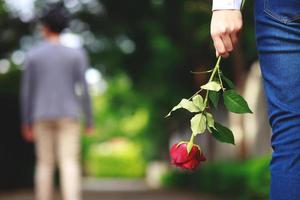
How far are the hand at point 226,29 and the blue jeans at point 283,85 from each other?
0.07 meters

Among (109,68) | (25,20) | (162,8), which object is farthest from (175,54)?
(25,20)

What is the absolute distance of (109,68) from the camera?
13.2 meters

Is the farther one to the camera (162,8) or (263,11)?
(162,8)

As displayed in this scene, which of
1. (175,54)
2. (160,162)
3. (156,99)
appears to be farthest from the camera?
(160,162)

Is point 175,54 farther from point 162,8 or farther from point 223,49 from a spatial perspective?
point 223,49

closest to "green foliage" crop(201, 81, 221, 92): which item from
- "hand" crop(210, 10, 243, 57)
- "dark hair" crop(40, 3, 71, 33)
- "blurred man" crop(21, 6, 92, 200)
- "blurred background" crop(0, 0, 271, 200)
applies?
"hand" crop(210, 10, 243, 57)

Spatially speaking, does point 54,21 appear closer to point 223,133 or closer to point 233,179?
point 233,179

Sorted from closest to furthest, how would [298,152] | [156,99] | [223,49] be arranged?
[298,152]
[223,49]
[156,99]

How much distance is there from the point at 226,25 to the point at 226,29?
1 cm

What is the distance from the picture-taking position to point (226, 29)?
6.12ft

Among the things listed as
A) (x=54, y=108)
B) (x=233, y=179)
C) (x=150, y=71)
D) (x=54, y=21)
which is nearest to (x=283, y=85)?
(x=54, y=108)

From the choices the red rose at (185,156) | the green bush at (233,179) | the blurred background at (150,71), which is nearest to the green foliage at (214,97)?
the red rose at (185,156)

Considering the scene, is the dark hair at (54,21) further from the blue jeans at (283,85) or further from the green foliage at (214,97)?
the blue jeans at (283,85)

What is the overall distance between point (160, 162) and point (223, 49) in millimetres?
18812
